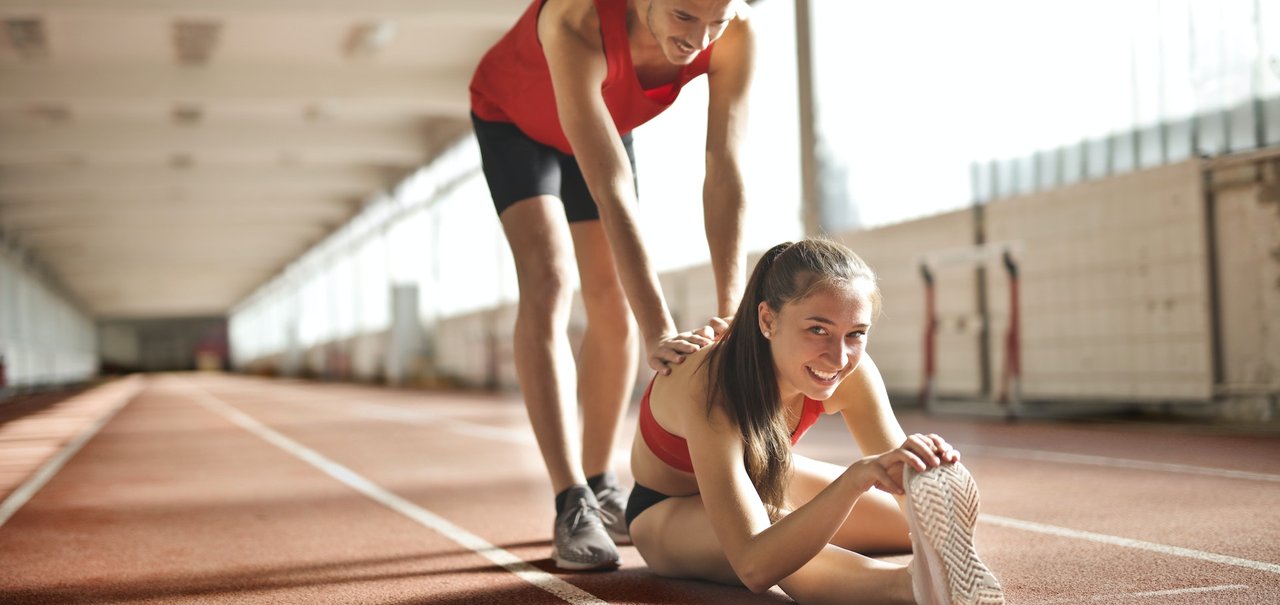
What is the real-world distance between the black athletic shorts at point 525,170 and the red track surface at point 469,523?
88 cm

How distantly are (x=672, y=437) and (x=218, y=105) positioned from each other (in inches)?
535

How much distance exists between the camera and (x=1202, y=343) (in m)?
5.89

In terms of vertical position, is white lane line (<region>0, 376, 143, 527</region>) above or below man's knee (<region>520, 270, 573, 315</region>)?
below

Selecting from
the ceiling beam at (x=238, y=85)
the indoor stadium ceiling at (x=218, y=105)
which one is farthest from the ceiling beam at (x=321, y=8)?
the ceiling beam at (x=238, y=85)

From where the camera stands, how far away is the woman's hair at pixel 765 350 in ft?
6.09

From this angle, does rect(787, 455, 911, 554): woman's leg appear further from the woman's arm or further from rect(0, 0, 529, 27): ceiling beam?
rect(0, 0, 529, 27): ceiling beam

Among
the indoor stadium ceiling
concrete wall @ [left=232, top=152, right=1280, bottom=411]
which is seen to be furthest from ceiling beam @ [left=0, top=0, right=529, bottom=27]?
concrete wall @ [left=232, top=152, right=1280, bottom=411]

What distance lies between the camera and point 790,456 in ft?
6.79

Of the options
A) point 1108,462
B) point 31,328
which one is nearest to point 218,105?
point 1108,462

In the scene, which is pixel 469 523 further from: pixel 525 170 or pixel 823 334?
pixel 823 334

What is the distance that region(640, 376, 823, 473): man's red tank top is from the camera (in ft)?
7.02

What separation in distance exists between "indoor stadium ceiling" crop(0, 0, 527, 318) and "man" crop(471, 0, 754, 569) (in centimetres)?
858

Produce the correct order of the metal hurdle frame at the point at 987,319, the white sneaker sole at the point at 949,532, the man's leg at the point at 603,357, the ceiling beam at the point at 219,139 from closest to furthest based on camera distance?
the white sneaker sole at the point at 949,532 < the man's leg at the point at 603,357 < the metal hurdle frame at the point at 987,319 < the ceiling beam at the point at 219,139

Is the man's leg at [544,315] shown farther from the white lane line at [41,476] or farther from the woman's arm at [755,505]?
the white lane line at [41,476]
